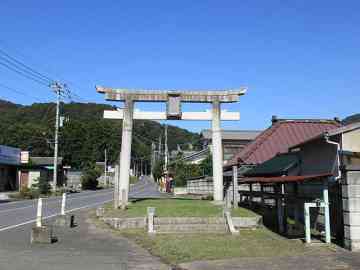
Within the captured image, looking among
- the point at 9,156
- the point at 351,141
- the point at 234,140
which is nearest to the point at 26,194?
the point at 9,156

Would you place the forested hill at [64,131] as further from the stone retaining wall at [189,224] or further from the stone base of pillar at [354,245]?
the stone base of pillar at [354,245]

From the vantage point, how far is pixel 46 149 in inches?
4417

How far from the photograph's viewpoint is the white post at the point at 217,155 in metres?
24.5

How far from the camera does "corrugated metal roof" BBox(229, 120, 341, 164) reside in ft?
103

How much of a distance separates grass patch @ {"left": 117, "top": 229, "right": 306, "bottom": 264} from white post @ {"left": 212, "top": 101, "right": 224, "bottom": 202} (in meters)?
8.30

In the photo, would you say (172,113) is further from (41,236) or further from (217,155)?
(41,236)

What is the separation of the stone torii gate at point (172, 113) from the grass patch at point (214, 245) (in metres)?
7.96

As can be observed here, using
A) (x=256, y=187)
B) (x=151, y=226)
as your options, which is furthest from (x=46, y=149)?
(x=151, y=226)

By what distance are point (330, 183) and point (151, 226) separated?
5789 mm

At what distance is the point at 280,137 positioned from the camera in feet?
107

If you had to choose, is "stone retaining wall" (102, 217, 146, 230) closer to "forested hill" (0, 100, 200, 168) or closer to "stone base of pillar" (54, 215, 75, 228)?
"stone base of pillar" (54, 215, 75, 228)

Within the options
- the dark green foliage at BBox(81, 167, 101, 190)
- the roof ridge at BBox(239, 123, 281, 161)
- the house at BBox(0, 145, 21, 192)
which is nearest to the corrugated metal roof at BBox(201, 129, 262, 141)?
the roof ridge at BBox(239, 123, 281, 161)

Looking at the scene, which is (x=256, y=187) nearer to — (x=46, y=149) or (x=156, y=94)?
(x=156, y=94)

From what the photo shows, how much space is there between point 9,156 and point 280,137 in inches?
1472
